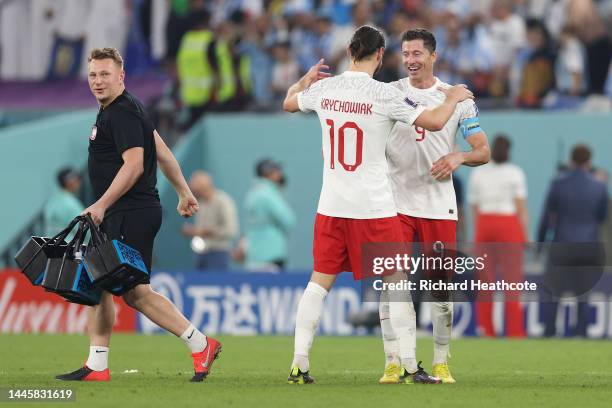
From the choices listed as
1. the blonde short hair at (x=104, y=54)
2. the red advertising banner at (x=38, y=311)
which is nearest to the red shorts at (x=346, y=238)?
the blonde short hair at (x=104, y=54)

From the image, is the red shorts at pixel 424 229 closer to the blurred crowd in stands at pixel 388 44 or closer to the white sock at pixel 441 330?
the white sock at pixel 441 330

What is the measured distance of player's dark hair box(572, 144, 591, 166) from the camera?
55.1 ft

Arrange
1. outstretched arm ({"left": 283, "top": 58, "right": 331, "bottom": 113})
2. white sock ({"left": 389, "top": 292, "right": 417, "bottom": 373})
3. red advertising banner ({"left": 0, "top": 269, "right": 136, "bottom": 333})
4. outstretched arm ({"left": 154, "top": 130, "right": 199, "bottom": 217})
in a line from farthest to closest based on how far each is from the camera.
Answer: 1. red advertising banner ({"left": 0, "top": 269, "right": 136, "bottom": 333})
2. outstretched arm ({"left": 154, "top": 130, "right": 199, "bottom": 217})
3. outstretched arm ({"left": 283, "top": 58, "right": 331, "bottom": 113})
4. white sock ({"left": 389, "top": 292, "right": 417, "bottom": 373})

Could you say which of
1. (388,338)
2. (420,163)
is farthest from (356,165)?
(388,338)

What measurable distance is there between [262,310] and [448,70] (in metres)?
5.02

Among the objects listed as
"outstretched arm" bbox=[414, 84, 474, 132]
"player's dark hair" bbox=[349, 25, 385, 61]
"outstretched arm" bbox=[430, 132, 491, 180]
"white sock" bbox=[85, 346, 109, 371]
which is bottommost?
"white sock" bbox=[85, 346, 109, 371]

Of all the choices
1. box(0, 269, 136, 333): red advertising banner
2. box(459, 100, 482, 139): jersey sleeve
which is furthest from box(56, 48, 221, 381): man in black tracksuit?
box(0, 269, 136, 333): red advertising banner

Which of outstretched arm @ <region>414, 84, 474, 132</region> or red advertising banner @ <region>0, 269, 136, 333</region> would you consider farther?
red advertising banner @ <region>0, 269, 136, 333</region>

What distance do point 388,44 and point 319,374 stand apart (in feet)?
32.3

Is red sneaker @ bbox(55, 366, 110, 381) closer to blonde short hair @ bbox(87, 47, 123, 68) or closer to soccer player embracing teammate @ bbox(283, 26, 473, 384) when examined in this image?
soccer player embracing teammate @ bbox(283, 26, 473, 384)

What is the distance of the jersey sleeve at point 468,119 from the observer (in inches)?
403

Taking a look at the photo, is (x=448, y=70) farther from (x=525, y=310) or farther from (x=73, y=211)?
(x=73, y=211)

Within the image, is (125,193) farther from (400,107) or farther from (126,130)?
(400,107)

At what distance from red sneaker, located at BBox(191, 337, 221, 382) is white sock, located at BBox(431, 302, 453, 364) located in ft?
5.13
